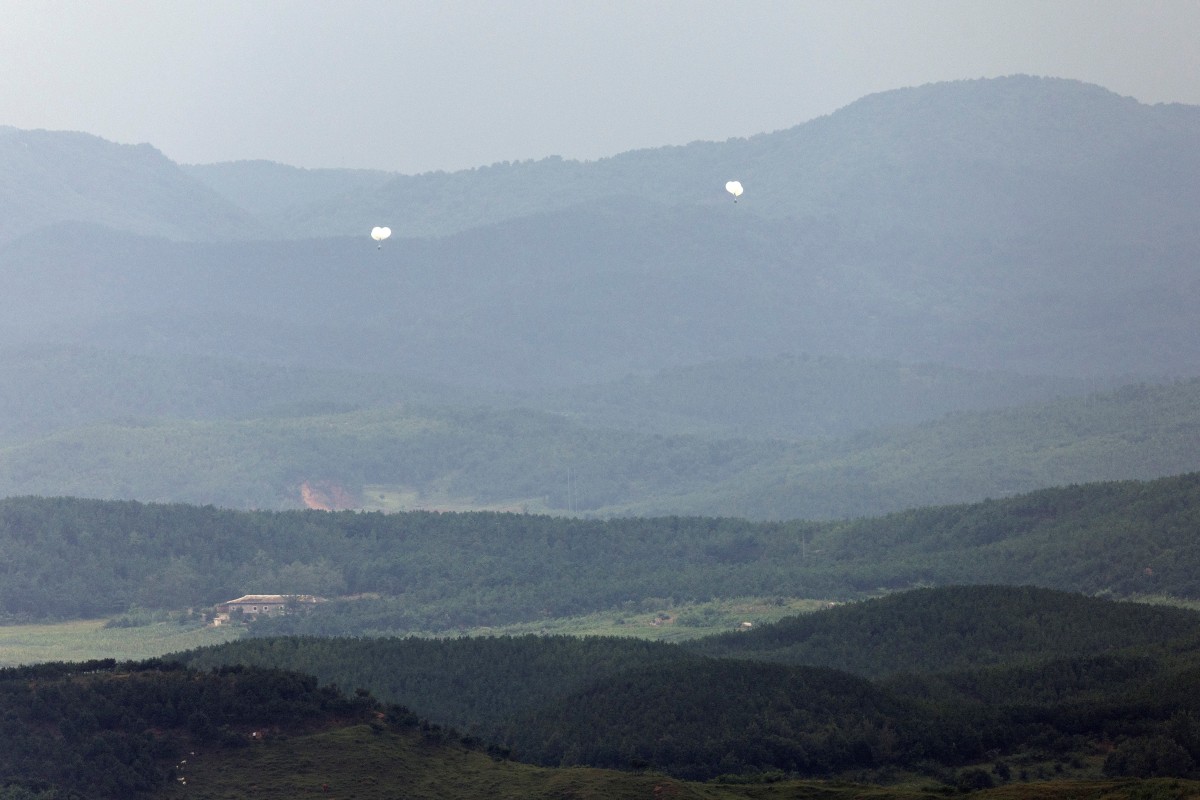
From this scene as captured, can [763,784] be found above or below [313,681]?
below

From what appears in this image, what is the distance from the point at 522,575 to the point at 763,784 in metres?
121

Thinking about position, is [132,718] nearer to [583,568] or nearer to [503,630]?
[503,630]

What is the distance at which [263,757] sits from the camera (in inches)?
2950

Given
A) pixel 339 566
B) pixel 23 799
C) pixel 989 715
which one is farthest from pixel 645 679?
pixel 339 566

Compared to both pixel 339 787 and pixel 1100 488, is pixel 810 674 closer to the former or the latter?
pixel 339 787

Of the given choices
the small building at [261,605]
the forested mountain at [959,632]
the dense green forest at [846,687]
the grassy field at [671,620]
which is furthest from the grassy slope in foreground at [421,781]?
the small building at [261,605]

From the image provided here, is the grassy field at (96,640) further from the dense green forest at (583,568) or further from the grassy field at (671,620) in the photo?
the grassy field at (671,620)

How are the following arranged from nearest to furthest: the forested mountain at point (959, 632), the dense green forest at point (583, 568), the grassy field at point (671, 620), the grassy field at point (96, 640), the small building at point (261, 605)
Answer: the forested mountain at point (959, 632) → the grassy field at point (96, 640) → the grassy field at point (671, 620) → the dense green forest at point (583, 568) → the small building at point (261, 605)

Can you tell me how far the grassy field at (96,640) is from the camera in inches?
5704

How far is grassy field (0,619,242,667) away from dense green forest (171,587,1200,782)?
102ft

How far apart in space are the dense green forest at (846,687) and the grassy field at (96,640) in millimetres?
30943

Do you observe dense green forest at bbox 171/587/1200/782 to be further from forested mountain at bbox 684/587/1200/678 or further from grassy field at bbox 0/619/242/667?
grassy field at bbox 0/619/242/667

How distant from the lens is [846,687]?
9612 cm

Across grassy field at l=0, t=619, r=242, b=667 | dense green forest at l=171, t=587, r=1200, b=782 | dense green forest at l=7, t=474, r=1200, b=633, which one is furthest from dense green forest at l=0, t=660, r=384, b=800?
dense green forest at l=7, t=474, r=1200, b=633
